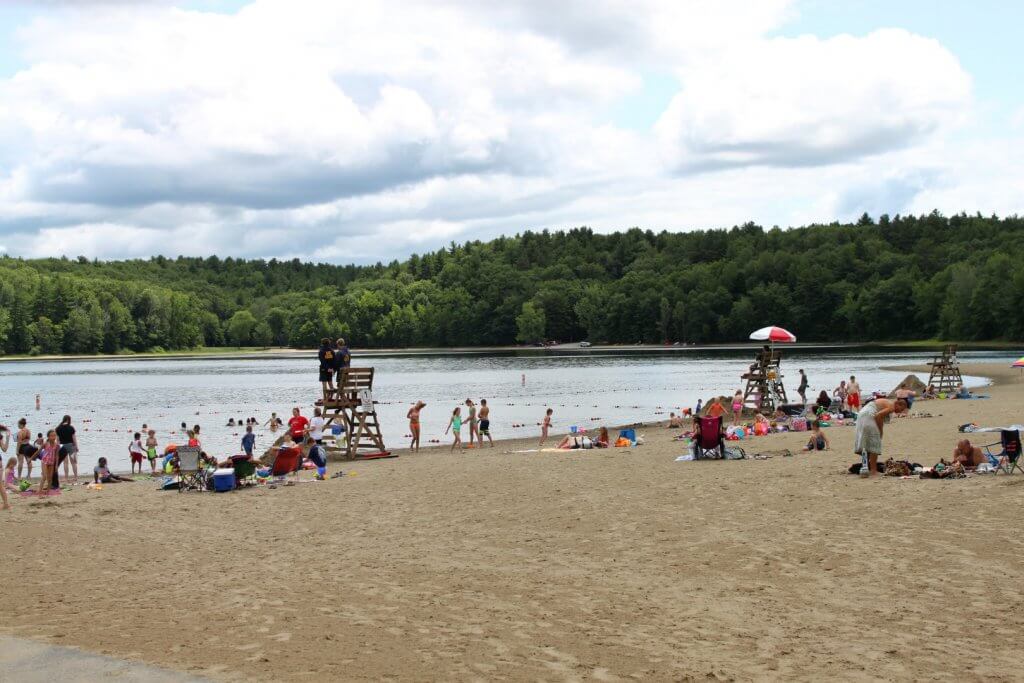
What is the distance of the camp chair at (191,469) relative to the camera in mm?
17688

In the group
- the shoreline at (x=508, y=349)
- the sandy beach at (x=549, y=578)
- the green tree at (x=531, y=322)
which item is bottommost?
the sandy beach at (x=549, y=578)

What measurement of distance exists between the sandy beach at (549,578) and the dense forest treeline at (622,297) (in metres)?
102

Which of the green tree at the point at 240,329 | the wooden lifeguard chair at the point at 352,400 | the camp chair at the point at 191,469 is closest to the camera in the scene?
the camp chair at the point at 191,469

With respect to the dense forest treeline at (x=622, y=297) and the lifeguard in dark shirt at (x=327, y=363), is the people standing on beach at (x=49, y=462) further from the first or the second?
the dense forest treeline at (x=622, y=297)

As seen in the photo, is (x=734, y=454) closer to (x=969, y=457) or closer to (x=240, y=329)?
(x=969, y=457)

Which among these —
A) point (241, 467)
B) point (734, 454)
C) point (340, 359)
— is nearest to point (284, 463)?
point (241, 467)

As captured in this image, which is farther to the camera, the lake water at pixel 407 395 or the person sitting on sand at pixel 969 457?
the lake water at pixel 407 395

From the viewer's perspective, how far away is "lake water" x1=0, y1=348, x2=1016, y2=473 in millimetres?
38406

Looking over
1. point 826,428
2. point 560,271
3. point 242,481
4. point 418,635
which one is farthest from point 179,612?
point 560,271

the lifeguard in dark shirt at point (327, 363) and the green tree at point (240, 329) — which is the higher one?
the green tree at point (240, 329)

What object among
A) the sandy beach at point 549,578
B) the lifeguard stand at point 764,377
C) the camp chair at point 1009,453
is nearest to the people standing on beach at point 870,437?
the sandy beach at point 549,578

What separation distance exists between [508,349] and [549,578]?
15395 centimetres

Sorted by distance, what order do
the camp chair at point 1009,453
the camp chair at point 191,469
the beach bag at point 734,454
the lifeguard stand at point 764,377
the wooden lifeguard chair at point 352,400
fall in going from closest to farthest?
1. the camp chair at point 1009,453
2. the camp chair at point 191,469
3. the beach bag at point 734,454
4. the wooden lifeguard chair at point 352,400
5. the lifeguard stand at point 764,377

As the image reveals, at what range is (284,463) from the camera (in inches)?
749
